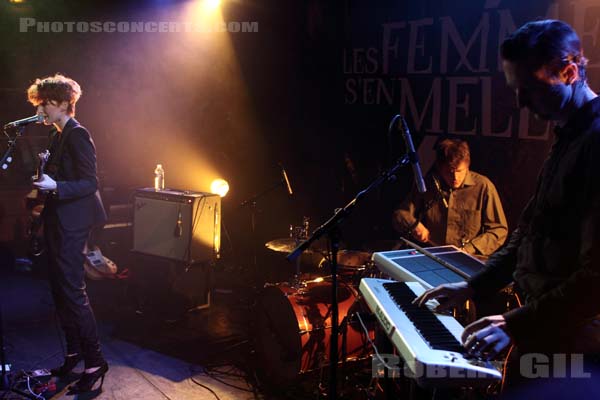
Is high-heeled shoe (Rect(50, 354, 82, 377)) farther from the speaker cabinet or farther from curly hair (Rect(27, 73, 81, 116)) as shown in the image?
curly hair (Rect(27, 73, 81, 116))

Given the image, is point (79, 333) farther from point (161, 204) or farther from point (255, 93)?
point (255, 93)

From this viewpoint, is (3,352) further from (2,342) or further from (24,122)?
(24,122)

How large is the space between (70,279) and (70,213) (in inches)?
17.2

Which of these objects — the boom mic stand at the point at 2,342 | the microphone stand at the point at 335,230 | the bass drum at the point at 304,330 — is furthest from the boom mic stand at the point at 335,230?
the boom mic stand at the point at 2,342

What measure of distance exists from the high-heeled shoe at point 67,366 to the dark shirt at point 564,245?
10.7 ft

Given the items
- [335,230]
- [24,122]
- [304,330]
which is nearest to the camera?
[335,230]

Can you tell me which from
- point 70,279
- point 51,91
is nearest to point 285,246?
point 70,279

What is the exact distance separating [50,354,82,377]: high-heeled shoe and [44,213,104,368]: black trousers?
0.16 metres

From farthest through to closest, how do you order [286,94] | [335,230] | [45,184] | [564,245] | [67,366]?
[286,94] → [67,366] → [45,184] → [335,230] → [564,245]

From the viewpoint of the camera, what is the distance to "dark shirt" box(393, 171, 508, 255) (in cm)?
395

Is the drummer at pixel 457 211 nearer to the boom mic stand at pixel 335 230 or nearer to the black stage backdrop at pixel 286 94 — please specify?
the black stage backdrop at pixel 286 94

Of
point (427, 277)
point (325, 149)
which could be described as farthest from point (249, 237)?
point (427, 277)

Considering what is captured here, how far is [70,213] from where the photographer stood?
361cm

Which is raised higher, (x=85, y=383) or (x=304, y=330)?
(x=304, y=330)
